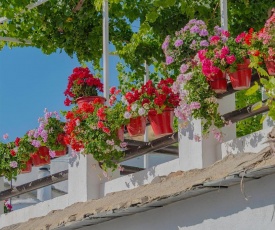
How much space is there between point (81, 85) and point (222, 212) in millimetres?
3480

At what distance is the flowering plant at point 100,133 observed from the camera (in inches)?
384

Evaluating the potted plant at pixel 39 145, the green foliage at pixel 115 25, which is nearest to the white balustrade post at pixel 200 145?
the potted plant at pixel 39 145

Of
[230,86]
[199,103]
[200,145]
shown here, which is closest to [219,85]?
[230,86]

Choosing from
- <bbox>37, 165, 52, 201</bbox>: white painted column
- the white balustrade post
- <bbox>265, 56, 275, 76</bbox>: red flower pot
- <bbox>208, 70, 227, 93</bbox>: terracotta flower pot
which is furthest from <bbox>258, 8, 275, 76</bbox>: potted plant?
<bbox>37, 165, 52, 201</bbox>: white painted column

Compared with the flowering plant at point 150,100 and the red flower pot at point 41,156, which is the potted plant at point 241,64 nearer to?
the flowering plant at point 150,100

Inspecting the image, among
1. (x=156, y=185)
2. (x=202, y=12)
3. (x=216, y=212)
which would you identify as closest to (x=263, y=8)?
(x=202, y=12)

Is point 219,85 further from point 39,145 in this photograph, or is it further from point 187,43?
point 39,145

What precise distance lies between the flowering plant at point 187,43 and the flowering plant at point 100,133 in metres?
0.76

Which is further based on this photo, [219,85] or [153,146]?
[153,146]

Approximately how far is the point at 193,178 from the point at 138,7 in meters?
4.91

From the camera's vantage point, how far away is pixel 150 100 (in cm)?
947

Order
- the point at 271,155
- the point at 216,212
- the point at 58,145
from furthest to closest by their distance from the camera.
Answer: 1. the point at 58,145
2. the point at 216,212
3. the point at 271,155

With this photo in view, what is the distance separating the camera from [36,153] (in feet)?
37.2

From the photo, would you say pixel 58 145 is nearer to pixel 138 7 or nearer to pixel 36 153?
pixel 36 153
